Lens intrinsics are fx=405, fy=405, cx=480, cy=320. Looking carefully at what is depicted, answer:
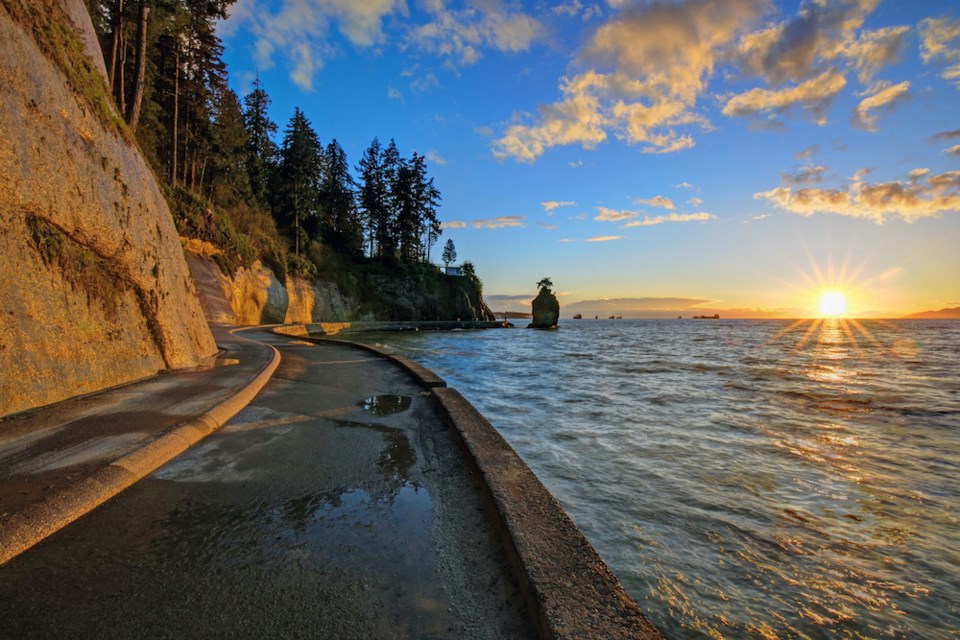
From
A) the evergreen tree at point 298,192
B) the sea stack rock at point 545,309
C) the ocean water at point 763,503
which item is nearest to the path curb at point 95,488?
the ocean water at point 763,503

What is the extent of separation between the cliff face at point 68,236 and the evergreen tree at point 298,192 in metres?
35.8

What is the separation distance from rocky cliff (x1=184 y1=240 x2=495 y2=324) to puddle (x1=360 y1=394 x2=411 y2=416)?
2042 cm

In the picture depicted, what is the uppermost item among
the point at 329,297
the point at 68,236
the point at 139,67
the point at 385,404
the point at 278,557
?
the point at 139,67

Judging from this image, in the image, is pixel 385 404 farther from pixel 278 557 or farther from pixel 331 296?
pixel 331 296

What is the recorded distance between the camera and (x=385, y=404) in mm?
7133

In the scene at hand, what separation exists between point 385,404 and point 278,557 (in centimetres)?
462

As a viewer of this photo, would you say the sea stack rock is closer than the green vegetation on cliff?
No

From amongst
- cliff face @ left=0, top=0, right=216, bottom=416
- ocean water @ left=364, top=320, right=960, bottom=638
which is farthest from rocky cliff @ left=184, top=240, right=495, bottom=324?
ocean water @ left=364, top=320, right=960, bottom=638

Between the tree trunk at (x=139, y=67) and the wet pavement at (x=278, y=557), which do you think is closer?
the wet pavement at (x=278, y=557)

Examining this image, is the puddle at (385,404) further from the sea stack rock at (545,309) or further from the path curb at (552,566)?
the sea stack rock at (545,309)

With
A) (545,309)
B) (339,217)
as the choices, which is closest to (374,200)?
(339,217)

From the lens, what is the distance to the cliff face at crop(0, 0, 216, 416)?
206 inches

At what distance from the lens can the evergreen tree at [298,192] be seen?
145ft

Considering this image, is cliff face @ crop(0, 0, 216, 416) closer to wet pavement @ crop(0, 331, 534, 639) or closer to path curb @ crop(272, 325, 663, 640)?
wet pavement @ crop(0, 331, 534, 639)
